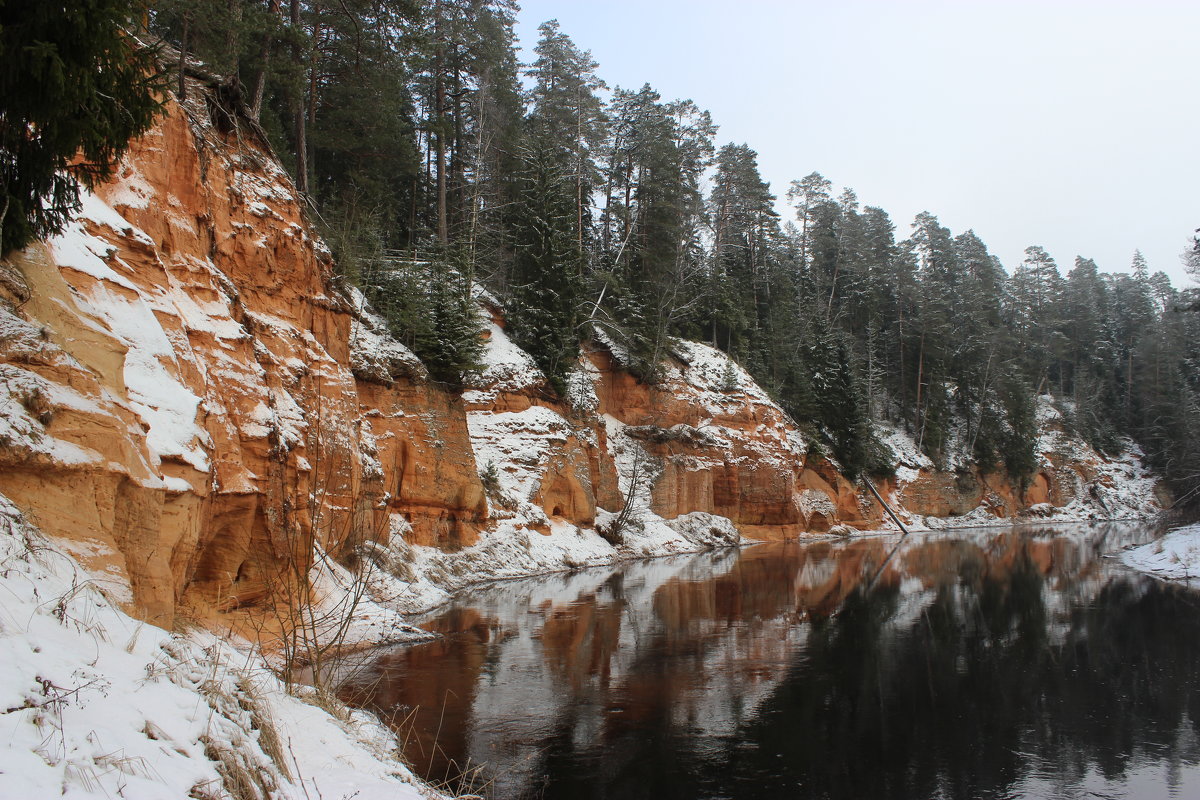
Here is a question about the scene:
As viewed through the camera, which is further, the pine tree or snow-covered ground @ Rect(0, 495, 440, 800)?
the pine tree

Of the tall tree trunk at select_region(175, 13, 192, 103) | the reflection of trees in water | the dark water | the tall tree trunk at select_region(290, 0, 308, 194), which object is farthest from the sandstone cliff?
the reflection of trees in water

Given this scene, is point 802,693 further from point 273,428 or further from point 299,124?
point 299,124

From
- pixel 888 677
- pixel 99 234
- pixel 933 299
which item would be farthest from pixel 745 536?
pixel 99 234

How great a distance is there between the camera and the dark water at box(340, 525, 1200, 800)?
27.5 ft

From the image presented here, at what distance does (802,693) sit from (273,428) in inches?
404

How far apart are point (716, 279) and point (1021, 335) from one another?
127 ft

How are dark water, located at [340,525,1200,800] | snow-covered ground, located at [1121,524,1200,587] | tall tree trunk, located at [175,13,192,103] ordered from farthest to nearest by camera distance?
snow-covered ground, located at [1121,524,1200,587] < tall tree trunk, located at [175,13,192,103] < dark water, located at [340,525,1200,800]

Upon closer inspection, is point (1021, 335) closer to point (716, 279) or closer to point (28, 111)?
point (716, 279)

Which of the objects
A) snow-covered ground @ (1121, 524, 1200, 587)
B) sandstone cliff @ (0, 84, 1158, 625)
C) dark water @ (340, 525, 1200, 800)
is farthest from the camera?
snow-covered ground @ (1121, 524, 1200, 587)

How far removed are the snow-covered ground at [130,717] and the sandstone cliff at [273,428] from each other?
1347mm

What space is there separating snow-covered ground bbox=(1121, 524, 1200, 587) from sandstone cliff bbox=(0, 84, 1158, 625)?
15.7m

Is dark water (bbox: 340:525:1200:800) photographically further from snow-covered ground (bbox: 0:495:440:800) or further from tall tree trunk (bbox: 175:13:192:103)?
tall tree trunk (bbox: 175:13:192:103)

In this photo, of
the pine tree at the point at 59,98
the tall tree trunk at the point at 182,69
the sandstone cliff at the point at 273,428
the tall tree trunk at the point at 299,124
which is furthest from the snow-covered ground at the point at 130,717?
the tall tree trunk at the point at 299,124

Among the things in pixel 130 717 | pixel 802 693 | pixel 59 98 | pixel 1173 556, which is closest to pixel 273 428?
pixel 59 98
